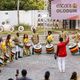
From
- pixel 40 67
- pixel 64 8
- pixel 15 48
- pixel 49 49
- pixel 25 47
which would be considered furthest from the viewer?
pixel 64 8

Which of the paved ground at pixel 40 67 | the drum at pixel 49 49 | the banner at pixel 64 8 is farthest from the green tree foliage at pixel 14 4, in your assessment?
the paved ground at pixel 40 67

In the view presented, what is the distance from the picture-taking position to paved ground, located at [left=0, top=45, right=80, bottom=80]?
65.5 feet

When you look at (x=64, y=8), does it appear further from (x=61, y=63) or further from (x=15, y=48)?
(x=61, y=63)

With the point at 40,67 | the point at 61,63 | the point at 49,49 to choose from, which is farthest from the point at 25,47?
the point at 61,63

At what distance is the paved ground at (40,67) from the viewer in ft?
65.5

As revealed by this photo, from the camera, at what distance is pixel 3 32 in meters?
50.6

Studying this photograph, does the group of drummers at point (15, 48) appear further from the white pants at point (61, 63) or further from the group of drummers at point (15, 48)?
the white pants at point (61, 63)

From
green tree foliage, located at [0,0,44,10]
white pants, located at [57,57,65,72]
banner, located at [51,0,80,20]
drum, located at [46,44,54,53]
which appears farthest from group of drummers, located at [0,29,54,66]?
green tree foliage, located at [0,0,44,10]

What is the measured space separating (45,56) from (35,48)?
934 millimetres

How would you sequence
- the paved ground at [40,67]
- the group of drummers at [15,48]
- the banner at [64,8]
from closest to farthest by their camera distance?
the paved ground at [40,67] → the group of drummers at [15,48] → the banner at [64,8]

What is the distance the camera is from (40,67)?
22.7 metres

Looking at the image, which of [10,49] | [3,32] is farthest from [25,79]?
[3,32]

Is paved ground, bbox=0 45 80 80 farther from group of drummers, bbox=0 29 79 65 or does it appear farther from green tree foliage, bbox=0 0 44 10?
green tree foliage, bbox=0 0 44 10

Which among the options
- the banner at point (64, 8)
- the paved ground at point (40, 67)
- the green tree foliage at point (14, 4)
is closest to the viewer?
the paved ground at point (40, 67)
